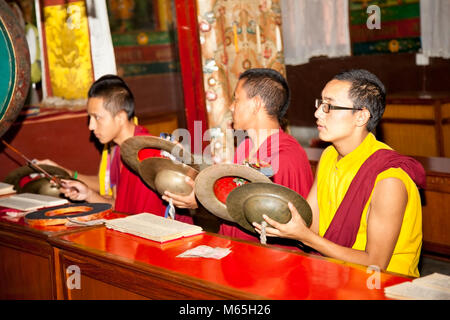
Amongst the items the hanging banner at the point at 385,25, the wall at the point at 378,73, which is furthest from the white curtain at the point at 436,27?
the hanging banner at the point at 385,25

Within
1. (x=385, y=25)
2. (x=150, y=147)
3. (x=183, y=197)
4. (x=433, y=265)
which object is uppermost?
(x=385, y=25)

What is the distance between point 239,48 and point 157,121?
2.48 m

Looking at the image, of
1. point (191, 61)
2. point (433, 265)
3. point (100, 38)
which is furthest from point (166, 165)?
point (433, 265)

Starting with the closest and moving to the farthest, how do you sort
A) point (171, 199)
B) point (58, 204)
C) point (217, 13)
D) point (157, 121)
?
point (171, 199)
point (58, 204)
point (217, 13)
point (157, 121)

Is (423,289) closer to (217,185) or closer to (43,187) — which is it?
(217,185)

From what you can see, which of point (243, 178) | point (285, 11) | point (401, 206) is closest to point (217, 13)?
point (285, 11)

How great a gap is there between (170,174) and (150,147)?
16cm

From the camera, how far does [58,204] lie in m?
3.07

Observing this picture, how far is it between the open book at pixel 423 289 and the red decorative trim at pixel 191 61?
2952mm

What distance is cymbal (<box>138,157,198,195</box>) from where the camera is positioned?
2.60m

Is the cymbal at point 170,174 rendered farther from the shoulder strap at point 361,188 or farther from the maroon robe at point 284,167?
the shoulder strap at point 361,188

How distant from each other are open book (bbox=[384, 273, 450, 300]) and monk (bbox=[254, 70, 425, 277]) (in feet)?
1.31

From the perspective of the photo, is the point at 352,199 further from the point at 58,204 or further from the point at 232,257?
the point at 58,204

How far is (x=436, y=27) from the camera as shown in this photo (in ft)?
16.8
